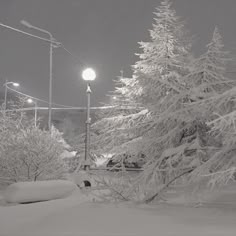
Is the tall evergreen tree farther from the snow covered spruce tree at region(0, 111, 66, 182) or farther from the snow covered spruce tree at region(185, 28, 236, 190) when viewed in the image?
the snow covered spruce tree at region(185, 28, 236, 190)

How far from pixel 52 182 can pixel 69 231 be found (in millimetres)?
6353

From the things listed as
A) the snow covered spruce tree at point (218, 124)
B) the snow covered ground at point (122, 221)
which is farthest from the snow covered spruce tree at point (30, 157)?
the snow covered spruce tree at point (218, 124)

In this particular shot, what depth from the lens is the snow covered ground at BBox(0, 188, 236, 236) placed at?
22.3 feet

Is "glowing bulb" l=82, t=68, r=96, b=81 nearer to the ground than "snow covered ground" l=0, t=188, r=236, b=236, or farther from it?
farther from it

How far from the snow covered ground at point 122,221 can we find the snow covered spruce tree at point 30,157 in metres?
7.33

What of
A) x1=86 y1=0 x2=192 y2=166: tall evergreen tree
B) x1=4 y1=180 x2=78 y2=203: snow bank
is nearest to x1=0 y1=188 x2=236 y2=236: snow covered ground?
x1=4 y1=180 x2=78 y2=203: snow bank

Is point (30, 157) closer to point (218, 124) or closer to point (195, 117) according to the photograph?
point (195, 117)

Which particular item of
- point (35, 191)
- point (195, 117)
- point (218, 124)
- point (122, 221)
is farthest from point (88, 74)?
point (122, 221)

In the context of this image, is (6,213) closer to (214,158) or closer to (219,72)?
(214,158)

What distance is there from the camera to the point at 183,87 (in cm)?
1071

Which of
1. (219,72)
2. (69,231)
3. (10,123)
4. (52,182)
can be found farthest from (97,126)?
(69,231)

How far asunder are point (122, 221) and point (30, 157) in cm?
1033

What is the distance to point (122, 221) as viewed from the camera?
7590 millimetres

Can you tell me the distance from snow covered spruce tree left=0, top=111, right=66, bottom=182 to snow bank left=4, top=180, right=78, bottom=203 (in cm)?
423
